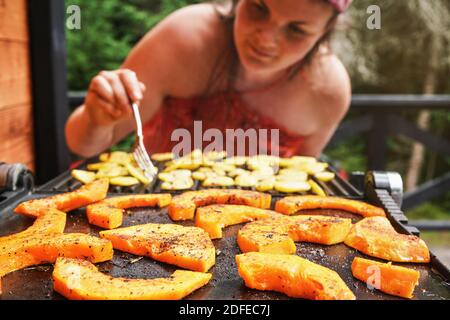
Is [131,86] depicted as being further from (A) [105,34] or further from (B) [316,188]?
(A) [105,34]

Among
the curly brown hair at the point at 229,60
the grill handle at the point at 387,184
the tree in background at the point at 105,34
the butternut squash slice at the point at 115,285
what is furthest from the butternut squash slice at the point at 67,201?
the tree in background at the point at 105,34

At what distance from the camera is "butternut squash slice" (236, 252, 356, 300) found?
0.74 metres

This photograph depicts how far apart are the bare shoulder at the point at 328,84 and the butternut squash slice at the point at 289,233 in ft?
5.92

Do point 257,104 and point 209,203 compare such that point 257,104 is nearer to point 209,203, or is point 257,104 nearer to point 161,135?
point 161,135

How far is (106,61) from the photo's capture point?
462cm

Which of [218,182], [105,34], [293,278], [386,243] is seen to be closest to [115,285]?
[293,278]

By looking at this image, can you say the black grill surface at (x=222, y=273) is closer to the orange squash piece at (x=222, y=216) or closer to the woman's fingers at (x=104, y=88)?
the orange squash piece at (x=222, y=216)

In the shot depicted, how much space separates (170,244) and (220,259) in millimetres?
108

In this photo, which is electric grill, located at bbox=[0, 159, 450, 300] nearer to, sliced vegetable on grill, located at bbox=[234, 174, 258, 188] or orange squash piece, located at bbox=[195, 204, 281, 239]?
orange squash piece, located at bbox=[195, 204, 281, 239]

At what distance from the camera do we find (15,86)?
2.12m

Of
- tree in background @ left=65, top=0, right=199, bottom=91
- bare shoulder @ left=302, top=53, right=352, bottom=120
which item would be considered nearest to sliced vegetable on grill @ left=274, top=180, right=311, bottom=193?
bare shoulder @ left=302, top=53, right=352, bottom=120

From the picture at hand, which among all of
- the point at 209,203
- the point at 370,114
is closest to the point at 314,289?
the point at 209,203

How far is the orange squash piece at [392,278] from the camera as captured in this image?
77 centimetres

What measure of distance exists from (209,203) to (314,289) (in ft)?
1.88
